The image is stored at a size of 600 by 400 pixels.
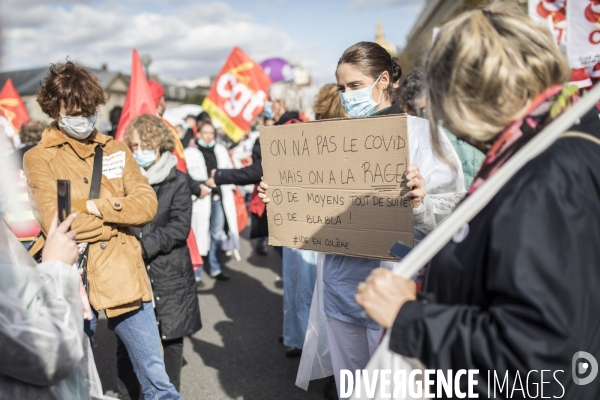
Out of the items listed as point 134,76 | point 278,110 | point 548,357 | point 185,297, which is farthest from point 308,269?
point 548,357

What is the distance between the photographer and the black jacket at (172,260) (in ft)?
10.2

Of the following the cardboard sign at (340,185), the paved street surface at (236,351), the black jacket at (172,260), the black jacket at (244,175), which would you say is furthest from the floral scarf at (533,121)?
the black jacket at (244,175)

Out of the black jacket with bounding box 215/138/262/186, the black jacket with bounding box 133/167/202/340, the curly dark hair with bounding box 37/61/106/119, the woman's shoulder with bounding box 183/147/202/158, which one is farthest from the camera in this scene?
the woman's shoulder with bounding box 183/147/202/158

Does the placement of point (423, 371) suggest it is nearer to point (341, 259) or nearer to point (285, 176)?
point (341, 259)

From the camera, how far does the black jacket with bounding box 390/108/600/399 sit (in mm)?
1062

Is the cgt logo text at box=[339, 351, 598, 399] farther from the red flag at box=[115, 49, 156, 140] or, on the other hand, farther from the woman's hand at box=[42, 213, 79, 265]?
the red flag at box=[115, 49, 156, 140]

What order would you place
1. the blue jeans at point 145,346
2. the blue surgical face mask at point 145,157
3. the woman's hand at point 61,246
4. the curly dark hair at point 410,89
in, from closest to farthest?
1. the woman's hand at point 61,246
2. the blue jeans at point 145,346
3. the blue surgical face mask at point 145,157
4. the curly dark hair at point 410,89

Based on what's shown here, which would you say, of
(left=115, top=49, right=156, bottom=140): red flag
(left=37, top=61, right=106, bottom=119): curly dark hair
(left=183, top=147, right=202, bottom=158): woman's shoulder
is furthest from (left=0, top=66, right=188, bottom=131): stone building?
(left=37, top=61, right=106, bottom=119): curly dark hair

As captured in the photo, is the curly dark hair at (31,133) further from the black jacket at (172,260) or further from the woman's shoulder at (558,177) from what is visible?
the woman's shoulder at (558,177)

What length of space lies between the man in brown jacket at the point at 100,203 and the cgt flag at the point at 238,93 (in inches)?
198

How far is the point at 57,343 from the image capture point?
1.43 m

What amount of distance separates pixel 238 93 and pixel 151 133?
4428 millimetres

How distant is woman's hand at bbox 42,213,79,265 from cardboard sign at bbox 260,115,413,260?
1.06 m

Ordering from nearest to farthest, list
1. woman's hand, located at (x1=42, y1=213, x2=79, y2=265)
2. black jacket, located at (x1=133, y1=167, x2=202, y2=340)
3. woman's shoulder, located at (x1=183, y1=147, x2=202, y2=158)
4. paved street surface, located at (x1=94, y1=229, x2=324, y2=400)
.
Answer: woman's hand, located at (x1=42, y1=213, x2=79, y2=265) → black jacket, located at (x1=133, y1=167, x2=202, y2=340) → paved street surface, located at (x1=94, y1=229, x2=324, y2=400) → woman's shoulder, located at (x1=183, y1=147, x2=202, y2=158)
